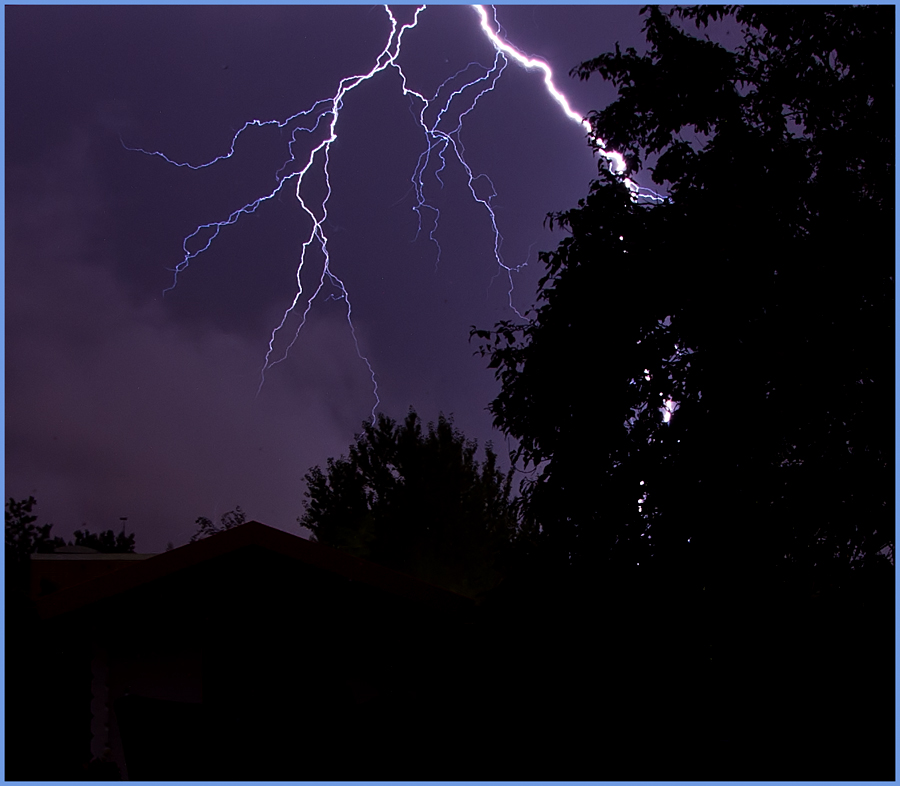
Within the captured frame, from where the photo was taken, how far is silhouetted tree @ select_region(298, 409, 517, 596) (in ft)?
89.7

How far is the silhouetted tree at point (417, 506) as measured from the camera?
27344mm

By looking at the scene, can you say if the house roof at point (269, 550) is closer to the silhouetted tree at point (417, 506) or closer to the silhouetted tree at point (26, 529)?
the silhouetted tree at point (417, 506)

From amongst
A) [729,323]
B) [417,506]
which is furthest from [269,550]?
[417,506]

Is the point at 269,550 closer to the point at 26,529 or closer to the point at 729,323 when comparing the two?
the point at 729,323

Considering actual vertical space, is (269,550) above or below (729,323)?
below

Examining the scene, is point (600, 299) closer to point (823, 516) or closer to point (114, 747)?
point (823, 516)

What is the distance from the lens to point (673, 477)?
6660 millimetres

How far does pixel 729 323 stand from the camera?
6574 millimetres

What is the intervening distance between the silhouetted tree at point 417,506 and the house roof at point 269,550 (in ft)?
62.4

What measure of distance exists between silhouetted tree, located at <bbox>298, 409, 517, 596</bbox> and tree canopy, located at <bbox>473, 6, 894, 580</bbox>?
19.8 m

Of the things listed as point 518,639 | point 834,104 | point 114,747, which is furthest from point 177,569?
point 834,104

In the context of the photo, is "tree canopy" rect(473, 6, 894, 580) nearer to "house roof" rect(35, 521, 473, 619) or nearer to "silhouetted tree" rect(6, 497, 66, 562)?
"house roof" rect(35, 521, 473, 619)

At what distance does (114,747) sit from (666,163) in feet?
26.8

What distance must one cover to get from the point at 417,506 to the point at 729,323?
75.5 ft
